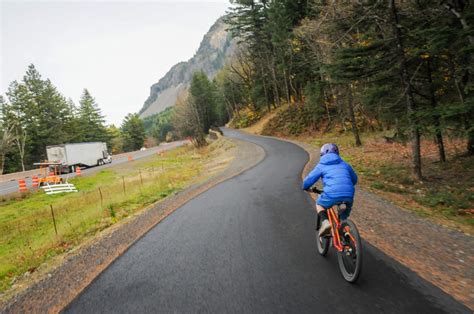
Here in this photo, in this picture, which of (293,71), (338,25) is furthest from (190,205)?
(293,71)

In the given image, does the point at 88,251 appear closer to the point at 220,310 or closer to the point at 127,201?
the point at 220,310

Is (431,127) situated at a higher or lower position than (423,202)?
higher

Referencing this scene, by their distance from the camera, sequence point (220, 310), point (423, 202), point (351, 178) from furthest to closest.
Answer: point (423, 202), point (351, 178), point (220, 310)

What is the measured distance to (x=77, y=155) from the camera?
33.6m

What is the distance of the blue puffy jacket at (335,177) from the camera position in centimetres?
448

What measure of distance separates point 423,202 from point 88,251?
9610 millimetres

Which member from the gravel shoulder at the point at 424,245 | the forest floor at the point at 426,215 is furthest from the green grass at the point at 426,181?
the gravel shoulder at the point at 424,245

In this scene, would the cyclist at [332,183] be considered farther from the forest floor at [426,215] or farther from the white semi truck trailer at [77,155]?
the white semi truck trailer at [77,155]

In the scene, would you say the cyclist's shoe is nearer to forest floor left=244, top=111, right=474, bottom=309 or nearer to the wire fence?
forest floor left=244, top=111, right=474, bottom=309

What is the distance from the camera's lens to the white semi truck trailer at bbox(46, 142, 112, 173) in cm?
3124

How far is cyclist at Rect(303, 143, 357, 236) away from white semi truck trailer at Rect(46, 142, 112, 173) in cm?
3324

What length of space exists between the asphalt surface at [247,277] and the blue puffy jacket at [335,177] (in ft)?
4.20

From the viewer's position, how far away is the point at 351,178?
4688 millimetres

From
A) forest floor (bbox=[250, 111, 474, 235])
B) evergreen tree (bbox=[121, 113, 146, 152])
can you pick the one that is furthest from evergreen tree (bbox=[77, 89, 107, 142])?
forest floor (bbox=[250, 111, 474, 235])
